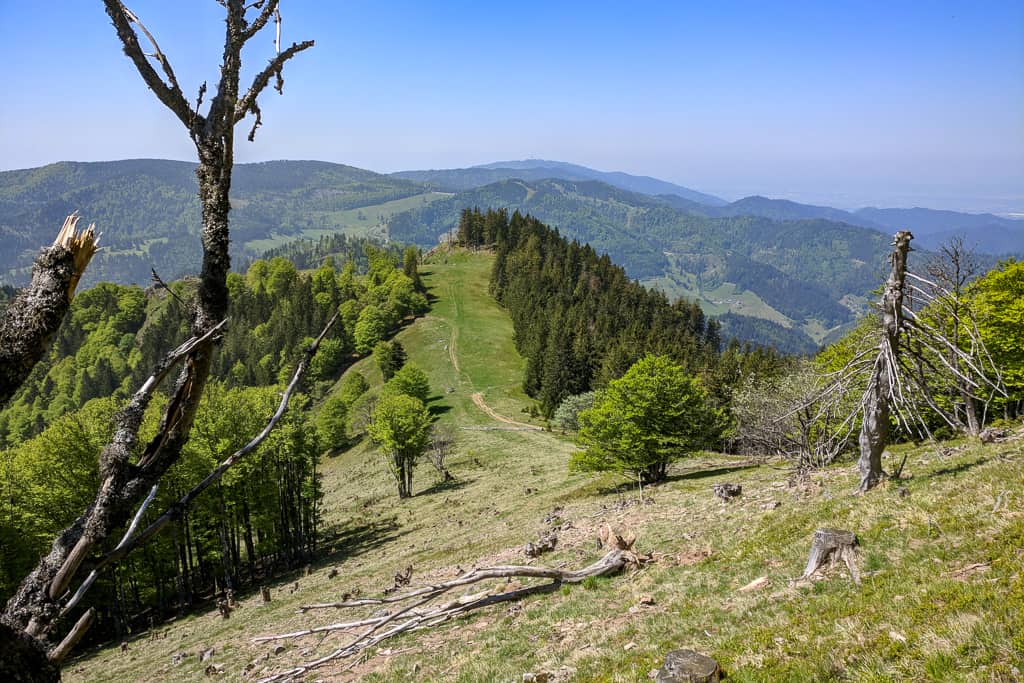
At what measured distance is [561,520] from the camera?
28.5 m

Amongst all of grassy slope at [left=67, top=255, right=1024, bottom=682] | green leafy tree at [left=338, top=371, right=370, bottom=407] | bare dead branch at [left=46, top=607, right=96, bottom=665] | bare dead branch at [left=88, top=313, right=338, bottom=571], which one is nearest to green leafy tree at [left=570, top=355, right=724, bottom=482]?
grassy slope at [left=67, top=255, right=1024, bottom=682]

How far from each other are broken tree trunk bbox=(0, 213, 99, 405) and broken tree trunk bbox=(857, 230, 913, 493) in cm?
1444

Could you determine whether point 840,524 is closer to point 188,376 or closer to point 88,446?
point 188,376

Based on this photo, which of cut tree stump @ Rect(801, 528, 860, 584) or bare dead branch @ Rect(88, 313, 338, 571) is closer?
bare dead branch @ Rect(88, 313, 338, 571)

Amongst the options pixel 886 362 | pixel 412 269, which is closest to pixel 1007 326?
pixel 886 362

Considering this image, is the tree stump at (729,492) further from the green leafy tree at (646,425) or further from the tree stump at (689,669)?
the tree stump at (689,669)

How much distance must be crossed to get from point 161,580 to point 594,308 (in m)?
89.0

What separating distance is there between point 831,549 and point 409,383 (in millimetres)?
72319

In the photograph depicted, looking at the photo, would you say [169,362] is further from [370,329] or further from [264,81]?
[370,329]

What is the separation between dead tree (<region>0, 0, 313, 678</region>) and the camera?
2695 mm

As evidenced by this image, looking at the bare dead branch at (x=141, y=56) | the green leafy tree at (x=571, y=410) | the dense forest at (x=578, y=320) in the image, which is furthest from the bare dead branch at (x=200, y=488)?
the green leafy tree at (x=571, y=410)

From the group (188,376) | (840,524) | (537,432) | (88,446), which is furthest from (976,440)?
(537,432)

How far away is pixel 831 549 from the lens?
1082 centimetres

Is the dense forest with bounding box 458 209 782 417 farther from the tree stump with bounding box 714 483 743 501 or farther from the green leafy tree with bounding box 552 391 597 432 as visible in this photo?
the tree stump with bounding box 714 483 743 501
